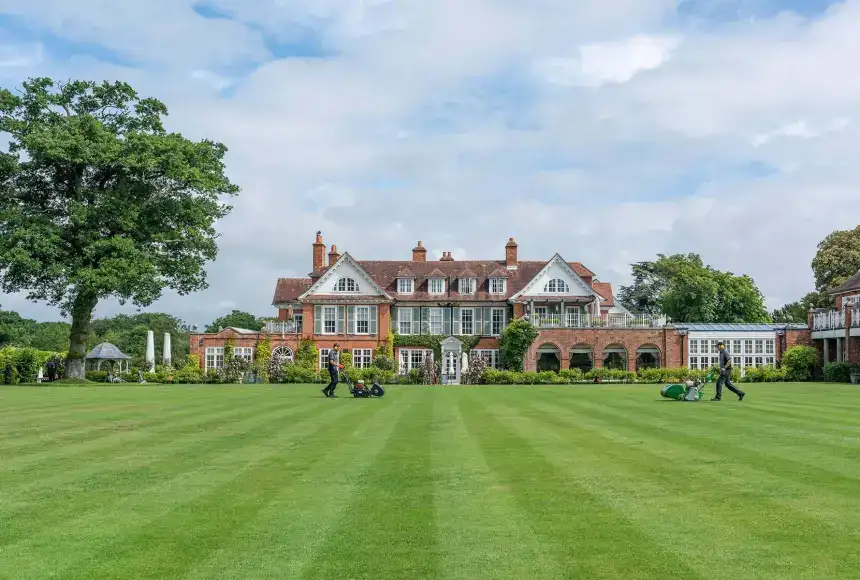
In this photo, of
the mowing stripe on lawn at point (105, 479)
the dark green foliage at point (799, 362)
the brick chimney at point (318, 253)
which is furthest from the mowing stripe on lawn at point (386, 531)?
the brick chimney at point (318, 253)

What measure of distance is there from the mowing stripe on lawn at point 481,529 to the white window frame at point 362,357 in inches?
1827

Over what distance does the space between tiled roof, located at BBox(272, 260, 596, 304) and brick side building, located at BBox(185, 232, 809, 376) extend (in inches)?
3.0

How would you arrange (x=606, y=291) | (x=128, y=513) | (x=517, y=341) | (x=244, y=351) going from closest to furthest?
1. (x=128, y=513)
2. (x=517, y=341)
3. (x=244, y=351)
4. (x=606, y=291)

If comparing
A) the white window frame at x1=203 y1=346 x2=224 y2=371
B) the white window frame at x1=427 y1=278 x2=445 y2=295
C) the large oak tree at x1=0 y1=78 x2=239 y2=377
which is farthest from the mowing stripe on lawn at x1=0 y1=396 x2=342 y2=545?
the white window frame at x1=427 y1=278 x2=445 y2=295

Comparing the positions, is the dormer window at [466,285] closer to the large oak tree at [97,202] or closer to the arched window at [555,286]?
the arched window at [555,286]

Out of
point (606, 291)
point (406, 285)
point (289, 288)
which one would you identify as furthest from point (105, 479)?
point (606, 291)

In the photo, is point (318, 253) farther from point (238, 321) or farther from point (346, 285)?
point (238, 321)

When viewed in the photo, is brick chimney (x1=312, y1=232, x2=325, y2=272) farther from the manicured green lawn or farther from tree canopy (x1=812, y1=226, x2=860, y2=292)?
the manicured green lawn

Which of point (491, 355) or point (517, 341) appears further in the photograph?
point (491, 355)

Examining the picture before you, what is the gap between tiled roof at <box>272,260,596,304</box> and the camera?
6034 cm

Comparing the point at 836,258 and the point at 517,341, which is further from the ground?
the point at 836,258

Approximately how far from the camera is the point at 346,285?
5916 cm

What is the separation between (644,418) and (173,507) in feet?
39.6

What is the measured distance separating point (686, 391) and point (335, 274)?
120ft
